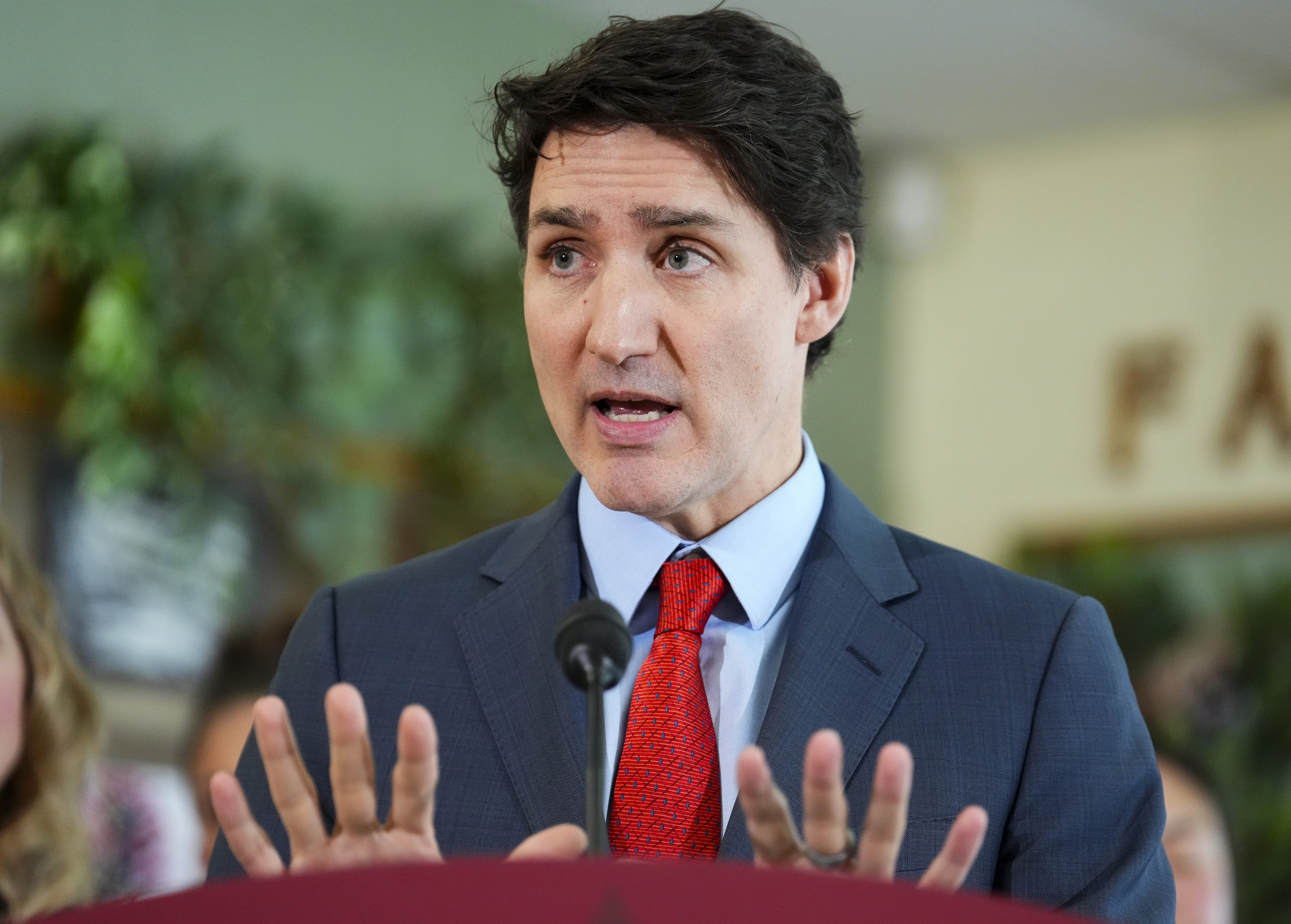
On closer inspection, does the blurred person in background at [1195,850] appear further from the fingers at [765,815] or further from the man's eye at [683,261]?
the fingers at [765,815]

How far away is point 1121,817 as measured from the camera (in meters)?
1.42

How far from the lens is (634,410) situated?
58.0 inches

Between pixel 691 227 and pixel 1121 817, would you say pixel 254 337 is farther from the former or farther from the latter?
pixel 1121 817

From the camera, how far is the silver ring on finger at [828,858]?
1.15 meters

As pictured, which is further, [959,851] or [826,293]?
[826,293]

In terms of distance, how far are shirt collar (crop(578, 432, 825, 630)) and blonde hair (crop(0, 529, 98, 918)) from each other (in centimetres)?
110

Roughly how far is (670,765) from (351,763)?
36 centimetres

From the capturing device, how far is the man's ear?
1628 millimetres

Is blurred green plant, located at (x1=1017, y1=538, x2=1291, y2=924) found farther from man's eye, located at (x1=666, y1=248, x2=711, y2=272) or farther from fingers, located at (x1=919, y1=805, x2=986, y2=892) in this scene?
fingers, located at (x1=919, y1=805, x2=986, y2=892)

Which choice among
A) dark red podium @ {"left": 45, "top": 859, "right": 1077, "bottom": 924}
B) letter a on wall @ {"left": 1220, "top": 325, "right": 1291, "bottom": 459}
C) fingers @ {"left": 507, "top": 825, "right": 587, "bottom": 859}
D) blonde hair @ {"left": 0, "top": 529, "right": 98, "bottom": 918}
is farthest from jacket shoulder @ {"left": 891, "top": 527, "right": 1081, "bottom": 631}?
letter a on wall @ {"left": 1220, "top": 325, "right": 1291, "bottom": 459}

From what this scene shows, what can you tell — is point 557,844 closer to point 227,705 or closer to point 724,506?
point 724,506

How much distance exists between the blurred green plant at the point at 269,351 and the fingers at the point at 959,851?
260cm

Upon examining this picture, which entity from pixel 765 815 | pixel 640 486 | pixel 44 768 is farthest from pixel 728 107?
pixel 44 768

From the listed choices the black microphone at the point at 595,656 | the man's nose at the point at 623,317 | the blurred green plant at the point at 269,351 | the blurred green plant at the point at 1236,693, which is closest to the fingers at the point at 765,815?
the black microphone at the point at 595,656
